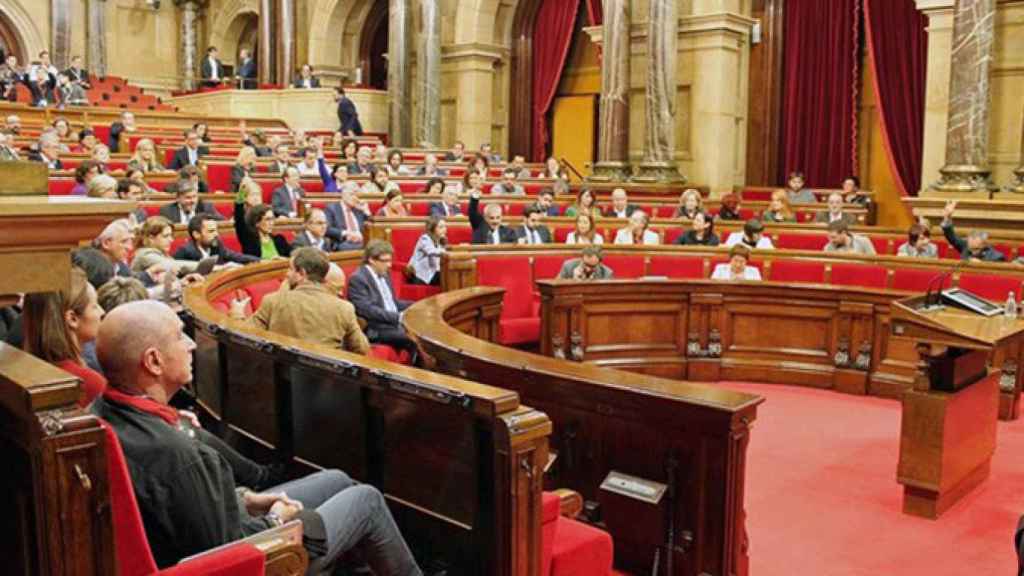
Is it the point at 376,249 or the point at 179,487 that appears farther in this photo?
the point at 376,249

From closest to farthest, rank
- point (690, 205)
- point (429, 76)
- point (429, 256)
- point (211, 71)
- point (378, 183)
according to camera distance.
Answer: point (429, 256) → point (690, 205) → point (378, 183) → point (429, 76) → point (211, 71)

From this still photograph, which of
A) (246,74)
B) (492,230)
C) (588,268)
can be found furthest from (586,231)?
(246,74)

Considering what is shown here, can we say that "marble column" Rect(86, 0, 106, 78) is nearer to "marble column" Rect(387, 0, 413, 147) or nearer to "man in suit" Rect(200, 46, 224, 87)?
"man in suit" Rect(200, 46, 224, 87)

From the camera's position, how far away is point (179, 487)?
195 centimetres

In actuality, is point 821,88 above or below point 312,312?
above

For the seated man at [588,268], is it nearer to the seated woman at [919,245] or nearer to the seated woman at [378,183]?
the seated woman at [919,245]

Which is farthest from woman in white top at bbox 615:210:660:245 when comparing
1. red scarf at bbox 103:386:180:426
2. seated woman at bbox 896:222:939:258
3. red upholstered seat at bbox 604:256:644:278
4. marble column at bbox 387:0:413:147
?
marble column at bbox 387:0:413:147

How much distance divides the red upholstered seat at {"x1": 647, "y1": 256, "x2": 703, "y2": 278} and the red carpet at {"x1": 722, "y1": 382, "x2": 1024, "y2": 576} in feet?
5.53

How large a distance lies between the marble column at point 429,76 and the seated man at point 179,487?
13.4m

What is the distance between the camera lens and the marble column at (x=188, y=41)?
74.8 ft

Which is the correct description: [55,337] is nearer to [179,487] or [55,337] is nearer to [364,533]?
[179,487]

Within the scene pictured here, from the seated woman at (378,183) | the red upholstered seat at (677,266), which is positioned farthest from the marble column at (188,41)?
the red upholstered seat at (677,266)

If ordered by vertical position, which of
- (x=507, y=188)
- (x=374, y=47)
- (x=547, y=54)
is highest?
(x=374, y=47)

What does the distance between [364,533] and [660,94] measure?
10.6 metres
